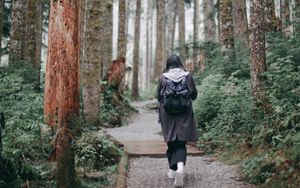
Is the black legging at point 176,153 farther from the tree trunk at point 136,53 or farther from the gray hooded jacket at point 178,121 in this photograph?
the tree trunk at point 136,53

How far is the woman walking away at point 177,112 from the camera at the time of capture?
6.98 m

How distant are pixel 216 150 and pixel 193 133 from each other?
8.38 feet

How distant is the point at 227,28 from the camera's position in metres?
12.8

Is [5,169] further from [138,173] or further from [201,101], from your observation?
[201,101]

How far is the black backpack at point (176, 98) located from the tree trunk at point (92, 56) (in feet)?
Answer: 17.7

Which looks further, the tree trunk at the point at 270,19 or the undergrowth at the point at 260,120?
the tree trunk at the point at 270,19

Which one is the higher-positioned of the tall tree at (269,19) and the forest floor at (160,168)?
the tall tree at (269,19)

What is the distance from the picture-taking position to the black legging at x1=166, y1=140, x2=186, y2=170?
7035mm

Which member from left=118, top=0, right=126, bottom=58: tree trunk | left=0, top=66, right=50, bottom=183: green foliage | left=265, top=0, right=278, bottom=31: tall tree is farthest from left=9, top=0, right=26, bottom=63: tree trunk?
left=265, top=0, right=278, bottom=31: tall tree

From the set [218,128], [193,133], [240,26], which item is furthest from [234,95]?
[240,26]

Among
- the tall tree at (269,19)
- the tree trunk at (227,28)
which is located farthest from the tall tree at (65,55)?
the tall tree at (269,19)

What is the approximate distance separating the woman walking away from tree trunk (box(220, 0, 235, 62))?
603 centimetres

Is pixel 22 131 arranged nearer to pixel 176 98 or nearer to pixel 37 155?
pixel 37 155

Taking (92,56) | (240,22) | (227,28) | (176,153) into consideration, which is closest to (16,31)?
(92,56)
